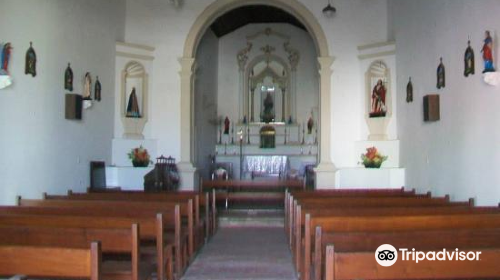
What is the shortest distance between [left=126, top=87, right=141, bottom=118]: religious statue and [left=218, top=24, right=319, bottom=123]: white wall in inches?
200

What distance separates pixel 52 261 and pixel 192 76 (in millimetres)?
8024

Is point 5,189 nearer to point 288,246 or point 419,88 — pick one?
point 288,246

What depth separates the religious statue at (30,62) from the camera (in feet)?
20.8

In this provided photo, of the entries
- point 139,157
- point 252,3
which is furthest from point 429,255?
point 252,3

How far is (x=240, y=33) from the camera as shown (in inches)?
590

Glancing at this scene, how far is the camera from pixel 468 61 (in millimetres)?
5938

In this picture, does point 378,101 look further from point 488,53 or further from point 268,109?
point 268,109

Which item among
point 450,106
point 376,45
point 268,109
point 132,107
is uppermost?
point 376,45

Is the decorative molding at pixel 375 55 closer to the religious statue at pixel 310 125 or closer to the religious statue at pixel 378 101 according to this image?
the religious statue at pixel 378 101

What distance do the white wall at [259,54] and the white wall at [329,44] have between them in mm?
4555

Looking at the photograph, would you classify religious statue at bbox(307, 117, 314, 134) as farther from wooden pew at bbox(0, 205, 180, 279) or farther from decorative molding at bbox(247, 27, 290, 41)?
wooden pew at bbox(0, 205, 180, 279)

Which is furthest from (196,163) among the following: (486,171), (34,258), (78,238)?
(34,258)

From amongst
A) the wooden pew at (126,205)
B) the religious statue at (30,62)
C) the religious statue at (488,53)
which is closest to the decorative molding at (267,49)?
the religious statue at (30,62)

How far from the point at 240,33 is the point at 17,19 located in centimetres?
931
